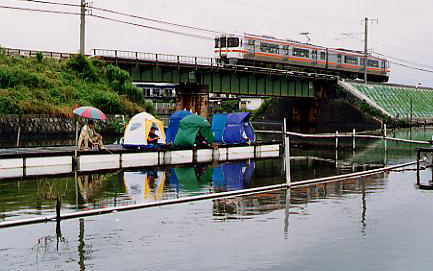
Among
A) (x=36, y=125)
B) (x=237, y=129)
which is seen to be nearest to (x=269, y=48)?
(x=36, y=125)

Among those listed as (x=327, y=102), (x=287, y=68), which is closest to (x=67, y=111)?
(x=287, y=68)

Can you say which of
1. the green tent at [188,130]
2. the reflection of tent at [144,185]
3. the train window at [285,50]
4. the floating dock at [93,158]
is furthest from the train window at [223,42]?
the reflection of tent at [144,185]

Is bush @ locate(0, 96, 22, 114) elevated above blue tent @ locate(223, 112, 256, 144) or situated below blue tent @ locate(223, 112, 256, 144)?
above

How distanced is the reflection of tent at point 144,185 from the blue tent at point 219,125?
1329cm

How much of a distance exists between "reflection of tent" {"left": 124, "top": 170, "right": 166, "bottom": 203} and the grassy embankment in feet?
94.6

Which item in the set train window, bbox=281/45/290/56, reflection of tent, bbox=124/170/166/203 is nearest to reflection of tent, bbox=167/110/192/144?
reflection of tent, bbox=124/170/166/203

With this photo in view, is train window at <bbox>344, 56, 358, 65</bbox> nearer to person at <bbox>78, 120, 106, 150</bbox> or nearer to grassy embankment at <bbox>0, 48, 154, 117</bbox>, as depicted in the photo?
grassy embankment at <bbox>0, 48, 154, 117</bbox>

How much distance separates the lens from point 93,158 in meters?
Result: 30.3

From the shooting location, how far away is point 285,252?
12742 millimetres

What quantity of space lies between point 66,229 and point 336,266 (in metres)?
6.43

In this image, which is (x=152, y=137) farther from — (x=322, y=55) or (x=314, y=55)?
(x=322, y=55)

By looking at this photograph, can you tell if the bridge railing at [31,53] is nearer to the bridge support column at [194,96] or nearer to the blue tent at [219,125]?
the bridge support column at [194,96]

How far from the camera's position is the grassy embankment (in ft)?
181

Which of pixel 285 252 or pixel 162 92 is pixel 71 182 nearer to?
pixel 285 252
